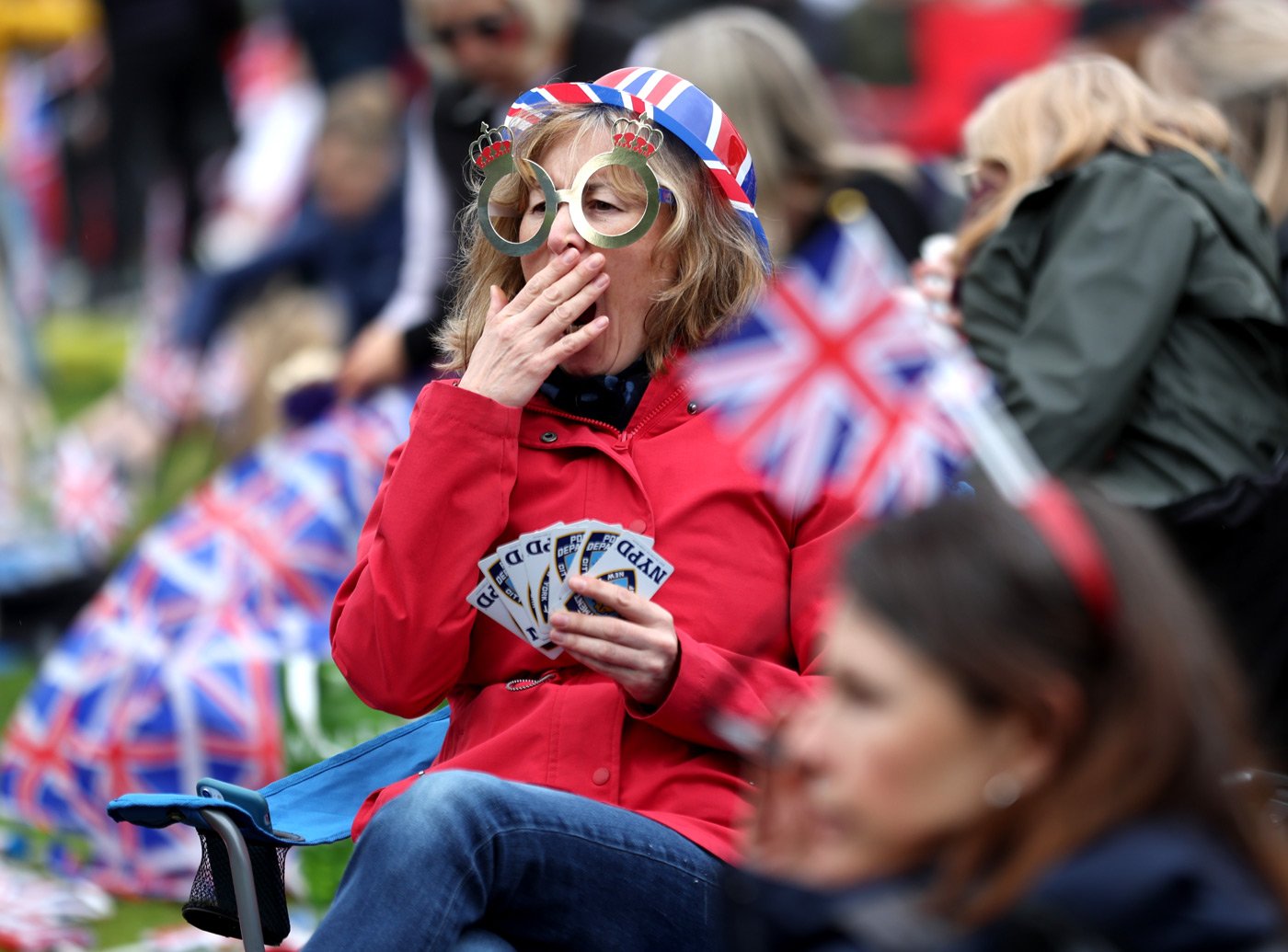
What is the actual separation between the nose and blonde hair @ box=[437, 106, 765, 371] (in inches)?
4.8

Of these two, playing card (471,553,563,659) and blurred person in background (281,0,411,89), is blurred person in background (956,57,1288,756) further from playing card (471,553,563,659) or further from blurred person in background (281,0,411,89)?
blurred person in background (281,0,411,89)

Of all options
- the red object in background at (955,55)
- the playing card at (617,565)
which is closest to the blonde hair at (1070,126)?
the playing card at (617,565)

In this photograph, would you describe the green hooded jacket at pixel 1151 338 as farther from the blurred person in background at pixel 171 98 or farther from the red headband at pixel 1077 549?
the blurred person in background at pixel 171 98

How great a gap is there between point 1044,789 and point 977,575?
20cm

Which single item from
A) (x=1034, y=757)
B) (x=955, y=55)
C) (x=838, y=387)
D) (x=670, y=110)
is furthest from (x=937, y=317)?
(x=955, y=55)

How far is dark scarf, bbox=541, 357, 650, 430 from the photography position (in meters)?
2.79

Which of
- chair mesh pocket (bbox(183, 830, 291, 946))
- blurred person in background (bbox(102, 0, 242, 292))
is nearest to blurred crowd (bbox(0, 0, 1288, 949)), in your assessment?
chair mesh pocket (bbox(183, 830, 291, 946))

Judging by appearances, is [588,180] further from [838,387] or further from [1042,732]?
[1042,732]

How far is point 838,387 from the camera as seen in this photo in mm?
2857

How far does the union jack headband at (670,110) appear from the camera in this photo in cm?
283

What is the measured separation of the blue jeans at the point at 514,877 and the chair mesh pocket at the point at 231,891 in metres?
0.28

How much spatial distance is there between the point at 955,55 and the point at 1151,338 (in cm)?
628

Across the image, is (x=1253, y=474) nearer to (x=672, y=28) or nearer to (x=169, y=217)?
(x=672, y=28)

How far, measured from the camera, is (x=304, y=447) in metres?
5.10
